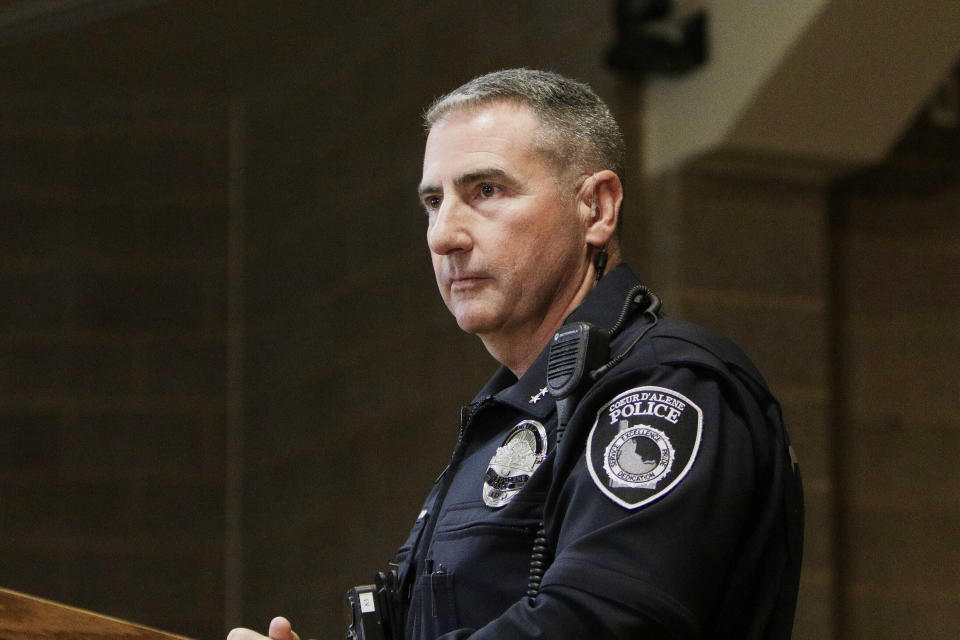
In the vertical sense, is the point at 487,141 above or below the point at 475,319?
above

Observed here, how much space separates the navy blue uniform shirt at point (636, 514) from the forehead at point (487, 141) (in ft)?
0.66

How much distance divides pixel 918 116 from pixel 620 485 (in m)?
2.95

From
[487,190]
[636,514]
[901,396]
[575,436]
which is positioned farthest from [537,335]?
[901,396]

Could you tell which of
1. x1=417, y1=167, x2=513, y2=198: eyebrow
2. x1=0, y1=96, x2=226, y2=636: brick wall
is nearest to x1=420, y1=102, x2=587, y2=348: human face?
x1=417, y1=167, x2=513, y2=198: eyebrow

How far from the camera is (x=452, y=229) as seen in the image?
1605 mm

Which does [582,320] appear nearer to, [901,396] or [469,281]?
[469,281]

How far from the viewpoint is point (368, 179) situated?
4887mm

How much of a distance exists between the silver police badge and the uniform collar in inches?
1.0

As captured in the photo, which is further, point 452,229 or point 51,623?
point 452,229

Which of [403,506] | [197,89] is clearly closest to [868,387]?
[403,506]

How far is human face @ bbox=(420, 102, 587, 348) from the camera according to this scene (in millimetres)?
1604

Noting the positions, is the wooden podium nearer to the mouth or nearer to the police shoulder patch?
the police shoulder patch

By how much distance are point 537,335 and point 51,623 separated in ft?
2.28

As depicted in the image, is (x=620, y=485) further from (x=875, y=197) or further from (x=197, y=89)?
(x=197, y=89)
